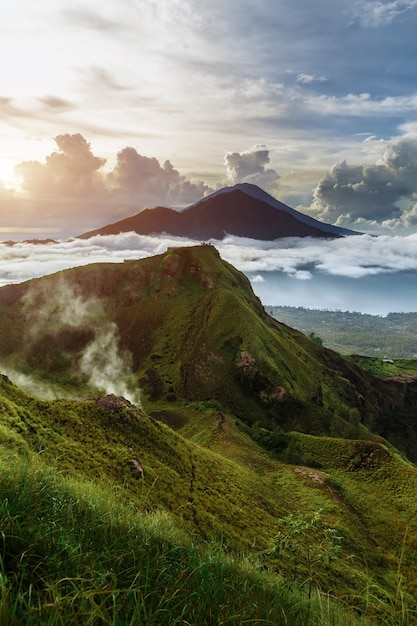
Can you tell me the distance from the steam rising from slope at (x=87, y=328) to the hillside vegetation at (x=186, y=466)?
73cm

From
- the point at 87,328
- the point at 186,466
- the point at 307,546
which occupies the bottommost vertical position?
the point at 87,328

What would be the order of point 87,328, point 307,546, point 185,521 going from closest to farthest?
point 307,546
point 185,521
point 87,328

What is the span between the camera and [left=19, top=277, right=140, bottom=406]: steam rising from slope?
149750 mm

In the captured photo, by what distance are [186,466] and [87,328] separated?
480 ft

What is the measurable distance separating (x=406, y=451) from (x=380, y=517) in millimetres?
136323

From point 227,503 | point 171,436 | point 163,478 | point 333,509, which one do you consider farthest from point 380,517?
point 163,478

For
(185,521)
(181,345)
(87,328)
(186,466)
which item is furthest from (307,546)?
(87,328)

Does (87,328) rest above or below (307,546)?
below

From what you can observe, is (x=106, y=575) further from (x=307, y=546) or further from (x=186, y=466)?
(x=186, y=466)

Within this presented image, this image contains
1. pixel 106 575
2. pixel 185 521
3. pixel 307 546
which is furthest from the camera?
pixel 185 521

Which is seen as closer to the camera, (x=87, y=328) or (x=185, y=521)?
(x=185, y=521)

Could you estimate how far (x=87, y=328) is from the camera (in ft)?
566

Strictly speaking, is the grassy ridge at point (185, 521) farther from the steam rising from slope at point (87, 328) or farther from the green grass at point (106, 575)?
the steam rising from slope at point (87, 328)

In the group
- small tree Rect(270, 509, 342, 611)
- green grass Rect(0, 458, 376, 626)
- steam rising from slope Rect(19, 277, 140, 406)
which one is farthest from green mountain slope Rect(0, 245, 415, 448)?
green grass Rect(0, 458, 376, 626)
